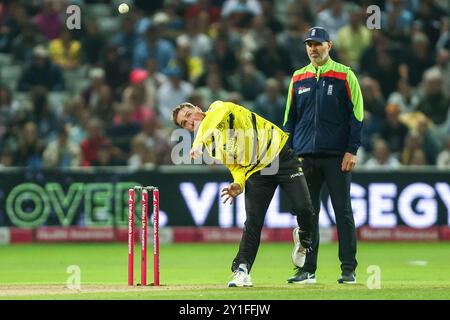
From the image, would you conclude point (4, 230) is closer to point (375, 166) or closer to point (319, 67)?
point (375, 166)

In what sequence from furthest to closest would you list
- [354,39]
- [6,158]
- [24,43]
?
[24,43]
[354,39]
[6,158]

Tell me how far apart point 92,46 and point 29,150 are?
118 inches

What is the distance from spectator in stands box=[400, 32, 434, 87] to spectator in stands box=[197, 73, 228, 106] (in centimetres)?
342

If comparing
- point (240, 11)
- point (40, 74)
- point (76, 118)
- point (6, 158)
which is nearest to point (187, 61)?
point (240, 11)

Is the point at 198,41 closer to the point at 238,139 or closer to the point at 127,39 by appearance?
the point at 127,39

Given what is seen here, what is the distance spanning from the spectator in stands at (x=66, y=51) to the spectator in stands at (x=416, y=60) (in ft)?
19.9

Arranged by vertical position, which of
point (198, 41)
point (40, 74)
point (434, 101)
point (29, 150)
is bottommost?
point (29, 150)

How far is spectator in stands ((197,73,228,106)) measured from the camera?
21406mm

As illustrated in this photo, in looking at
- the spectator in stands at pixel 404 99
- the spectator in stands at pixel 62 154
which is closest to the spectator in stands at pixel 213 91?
the spectator in stands at pixel 62 154

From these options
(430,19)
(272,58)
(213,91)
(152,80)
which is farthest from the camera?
(430,19)

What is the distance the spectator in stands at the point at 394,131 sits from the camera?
822 inches

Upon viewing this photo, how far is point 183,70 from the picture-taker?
22109 mm

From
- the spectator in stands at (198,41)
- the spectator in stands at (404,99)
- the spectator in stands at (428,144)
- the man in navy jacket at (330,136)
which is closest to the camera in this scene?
the man in navy jacket at (330,136)

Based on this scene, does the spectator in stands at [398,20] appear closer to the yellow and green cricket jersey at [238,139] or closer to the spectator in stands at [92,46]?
the spectator in stands at [92,46]
